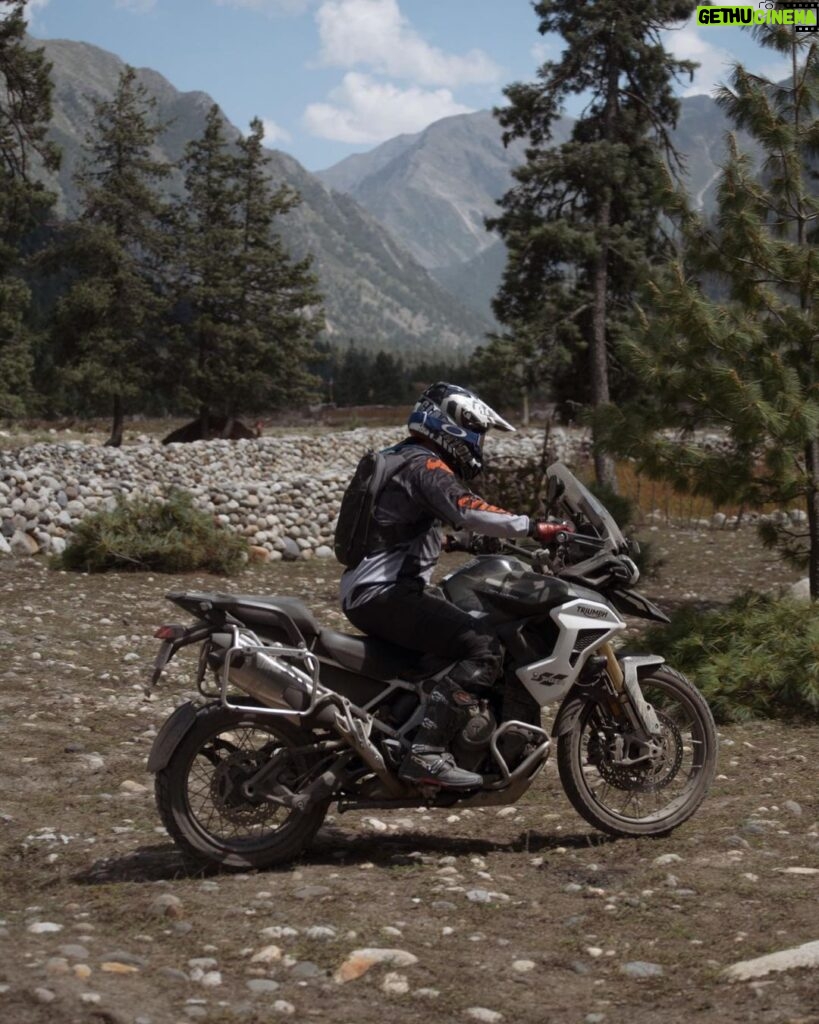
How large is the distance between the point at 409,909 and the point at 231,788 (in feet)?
3.13

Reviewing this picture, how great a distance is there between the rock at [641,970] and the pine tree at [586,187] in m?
17.7

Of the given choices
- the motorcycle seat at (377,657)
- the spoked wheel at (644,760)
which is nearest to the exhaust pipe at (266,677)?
the motorcycle seat at (377,657)

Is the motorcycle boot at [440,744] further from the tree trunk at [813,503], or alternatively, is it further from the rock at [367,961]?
the tree trunk at [813,503]

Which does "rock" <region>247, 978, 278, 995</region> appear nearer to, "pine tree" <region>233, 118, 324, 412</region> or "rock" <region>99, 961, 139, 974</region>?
"rock" <region>99, 961, 139, 974</region>

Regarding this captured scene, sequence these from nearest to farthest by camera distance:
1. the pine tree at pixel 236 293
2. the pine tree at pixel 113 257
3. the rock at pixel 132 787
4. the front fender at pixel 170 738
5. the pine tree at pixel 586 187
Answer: the front fender at pixel 170 738, the rock at pixel 132 787, the pine tree at pixel 586 187, the pine tree at pixel 113 257, the pine tree at pixel 236 293

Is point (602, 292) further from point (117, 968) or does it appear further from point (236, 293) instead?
point (236, 293)

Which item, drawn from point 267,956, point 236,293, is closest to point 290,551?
point 267,956

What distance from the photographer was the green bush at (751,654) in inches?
349

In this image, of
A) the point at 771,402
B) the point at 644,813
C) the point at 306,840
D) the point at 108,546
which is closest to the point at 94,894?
the point at 306,840

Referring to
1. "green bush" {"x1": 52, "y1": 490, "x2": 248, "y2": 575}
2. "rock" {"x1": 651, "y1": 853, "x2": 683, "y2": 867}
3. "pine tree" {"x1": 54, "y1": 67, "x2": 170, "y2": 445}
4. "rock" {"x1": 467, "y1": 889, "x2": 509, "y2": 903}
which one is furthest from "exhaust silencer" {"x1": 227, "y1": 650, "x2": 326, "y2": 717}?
"pine tree" {"x1": 54, "y1": 67, "x2": 170, "y2": 445}

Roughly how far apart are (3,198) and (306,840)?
29.7 m

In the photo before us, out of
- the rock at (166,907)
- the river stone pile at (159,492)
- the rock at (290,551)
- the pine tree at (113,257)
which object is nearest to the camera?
the rock at (166,907)

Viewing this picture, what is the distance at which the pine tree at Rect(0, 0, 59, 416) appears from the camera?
29734mm

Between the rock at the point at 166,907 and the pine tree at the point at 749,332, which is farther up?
the pine tree at the point at 749,332
